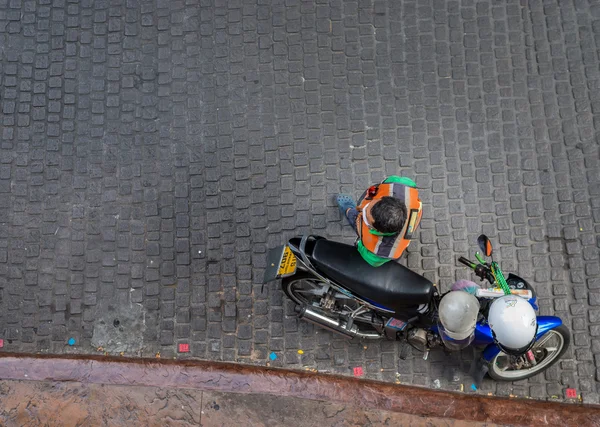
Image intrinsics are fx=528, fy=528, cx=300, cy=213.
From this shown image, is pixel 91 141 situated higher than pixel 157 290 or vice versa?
pixel 91 141

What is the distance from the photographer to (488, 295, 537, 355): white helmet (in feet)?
12.7

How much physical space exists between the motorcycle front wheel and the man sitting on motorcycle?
1611 mm

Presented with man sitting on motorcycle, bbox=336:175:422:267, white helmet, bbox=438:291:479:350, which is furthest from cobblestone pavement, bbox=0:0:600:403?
white helmet, bbox=438:291:479:350

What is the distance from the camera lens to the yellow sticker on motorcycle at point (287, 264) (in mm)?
4645

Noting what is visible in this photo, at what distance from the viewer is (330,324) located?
201 inches

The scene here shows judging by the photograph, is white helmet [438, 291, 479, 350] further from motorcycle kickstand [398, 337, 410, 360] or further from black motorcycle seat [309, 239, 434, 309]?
motorcycle kickstand [398, 337, 410, 360]

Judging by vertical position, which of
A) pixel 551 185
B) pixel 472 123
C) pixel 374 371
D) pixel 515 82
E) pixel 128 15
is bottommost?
pixel 374 371

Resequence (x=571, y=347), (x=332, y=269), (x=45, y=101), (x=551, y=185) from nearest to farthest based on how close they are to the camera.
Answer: (x=332, y=269) → (x=571, y=347) → (x=551, y=185) → (x=45, y=101)

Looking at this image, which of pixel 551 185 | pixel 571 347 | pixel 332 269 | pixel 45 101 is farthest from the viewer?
pixel 45 101

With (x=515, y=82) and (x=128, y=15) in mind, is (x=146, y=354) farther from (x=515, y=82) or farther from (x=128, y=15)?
(x=515, y=82)

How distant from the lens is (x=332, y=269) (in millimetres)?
4516

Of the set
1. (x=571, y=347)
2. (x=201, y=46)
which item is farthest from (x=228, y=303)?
(x=571, y=347)

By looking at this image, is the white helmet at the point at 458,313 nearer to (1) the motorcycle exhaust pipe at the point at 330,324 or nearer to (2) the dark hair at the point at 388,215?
(2) the dark hair at the point at 388,215

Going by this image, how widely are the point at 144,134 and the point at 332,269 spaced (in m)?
2.82
